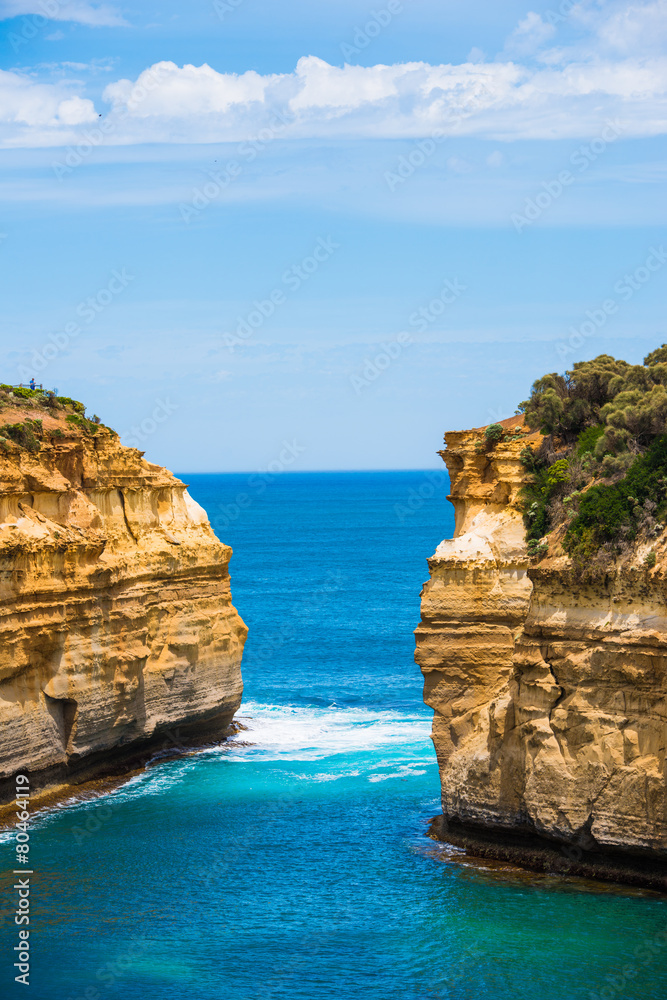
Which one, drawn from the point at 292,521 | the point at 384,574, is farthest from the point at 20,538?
the point at 292,521

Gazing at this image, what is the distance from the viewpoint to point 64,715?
1548 inches

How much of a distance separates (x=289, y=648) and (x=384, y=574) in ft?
105

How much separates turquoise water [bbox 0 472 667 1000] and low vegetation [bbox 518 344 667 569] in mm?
8066

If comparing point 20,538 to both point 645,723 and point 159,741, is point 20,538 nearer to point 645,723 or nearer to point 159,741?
point 159,741

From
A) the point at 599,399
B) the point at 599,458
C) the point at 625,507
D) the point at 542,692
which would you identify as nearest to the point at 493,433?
the point at 599,399

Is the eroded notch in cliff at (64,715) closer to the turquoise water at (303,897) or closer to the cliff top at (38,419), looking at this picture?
the turquoise water at (303,897)

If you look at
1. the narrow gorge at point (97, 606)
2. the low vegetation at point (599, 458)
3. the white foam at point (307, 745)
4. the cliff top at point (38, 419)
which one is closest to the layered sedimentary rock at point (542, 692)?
the low vegetation at point (599, 458)

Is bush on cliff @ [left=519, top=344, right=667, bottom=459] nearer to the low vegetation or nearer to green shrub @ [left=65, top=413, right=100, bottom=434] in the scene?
the low vegetation

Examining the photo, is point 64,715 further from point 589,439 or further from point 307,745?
point 589,439

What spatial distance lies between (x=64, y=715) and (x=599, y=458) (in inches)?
704

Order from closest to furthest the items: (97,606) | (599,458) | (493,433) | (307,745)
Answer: (599,458) → (493,433) → (97,606) → (307,745)

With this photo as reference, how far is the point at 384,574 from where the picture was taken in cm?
9706

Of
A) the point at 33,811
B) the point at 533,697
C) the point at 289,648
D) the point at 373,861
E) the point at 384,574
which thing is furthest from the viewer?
the point at 384,574

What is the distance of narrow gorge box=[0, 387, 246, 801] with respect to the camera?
3753 cm
